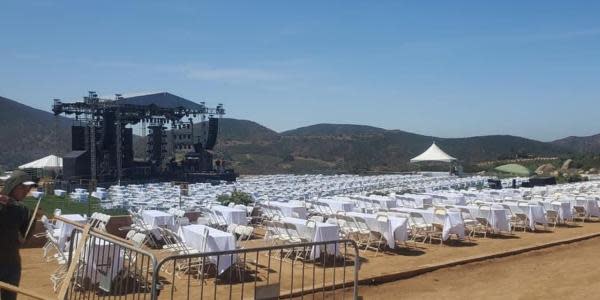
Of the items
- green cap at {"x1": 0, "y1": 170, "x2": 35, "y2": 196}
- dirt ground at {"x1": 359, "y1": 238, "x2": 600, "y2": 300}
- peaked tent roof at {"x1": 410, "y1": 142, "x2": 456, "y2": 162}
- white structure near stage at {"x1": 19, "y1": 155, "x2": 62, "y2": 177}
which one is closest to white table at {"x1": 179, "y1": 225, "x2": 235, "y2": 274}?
dirt ground at {"x1": 359, "y1": 238, "x2": 600, "y2": 300}

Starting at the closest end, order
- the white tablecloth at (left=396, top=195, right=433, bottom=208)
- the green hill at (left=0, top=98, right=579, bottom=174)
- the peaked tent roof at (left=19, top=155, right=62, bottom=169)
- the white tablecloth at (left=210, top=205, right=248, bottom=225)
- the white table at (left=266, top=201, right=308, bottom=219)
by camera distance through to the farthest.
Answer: the white tablecloth at (left=210, top=205, right=248, bottom=225)
the white table at (left=266, top=201, right=308, bottom=219)
the white tablecloth at (left=396, top=195, right=433, bottom=208)
the peaked tent roof at (left=19, top=155, right=62, bottom=169)
the green hill at (left=0, top=98, right=579, bottom=174)

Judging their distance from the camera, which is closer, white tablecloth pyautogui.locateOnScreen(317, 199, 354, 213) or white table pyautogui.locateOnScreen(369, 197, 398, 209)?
white tablecloth pyautogui.locateOnScreen(317, 199, 354, 213)

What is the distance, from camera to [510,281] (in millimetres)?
8055

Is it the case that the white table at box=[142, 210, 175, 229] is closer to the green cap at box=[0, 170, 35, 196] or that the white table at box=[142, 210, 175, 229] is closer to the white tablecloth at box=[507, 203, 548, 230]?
the green cap at box=[0, 170, 35, 196]

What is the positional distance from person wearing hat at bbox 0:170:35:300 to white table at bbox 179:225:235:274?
10.7 ft

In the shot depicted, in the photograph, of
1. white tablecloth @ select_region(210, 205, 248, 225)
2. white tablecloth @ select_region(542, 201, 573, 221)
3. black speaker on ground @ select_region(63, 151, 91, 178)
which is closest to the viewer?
white tablecloth @ select_region(210, 205, 248, 225)

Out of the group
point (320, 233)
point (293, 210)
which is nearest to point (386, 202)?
point (293, 210)

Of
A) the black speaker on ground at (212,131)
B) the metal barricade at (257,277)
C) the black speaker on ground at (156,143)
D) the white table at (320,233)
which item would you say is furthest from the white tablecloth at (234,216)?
the black speaker on ground at (212,131)

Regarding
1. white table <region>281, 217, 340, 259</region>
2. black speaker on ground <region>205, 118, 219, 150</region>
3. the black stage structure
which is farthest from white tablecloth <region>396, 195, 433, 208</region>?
black speaker on ground <region>205, 118, 219, 150</region>

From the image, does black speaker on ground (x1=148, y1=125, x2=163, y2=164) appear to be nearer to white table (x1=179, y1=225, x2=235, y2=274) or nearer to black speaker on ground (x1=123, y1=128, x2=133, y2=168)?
black speaker on ground (x1=123, y1=128, x2=133, y2=168)

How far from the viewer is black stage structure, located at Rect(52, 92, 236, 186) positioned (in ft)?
122

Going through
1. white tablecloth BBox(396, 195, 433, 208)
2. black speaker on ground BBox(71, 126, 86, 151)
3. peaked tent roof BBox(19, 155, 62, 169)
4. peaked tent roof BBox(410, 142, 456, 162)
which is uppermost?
black speaker on ground BBox(71, 126, 86, 151)

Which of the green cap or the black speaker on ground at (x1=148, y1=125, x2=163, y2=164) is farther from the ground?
the black speaker on ground at (x1=148, y1=125, x2=163, y2=164)

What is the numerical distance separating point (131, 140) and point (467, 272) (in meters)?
35.3
